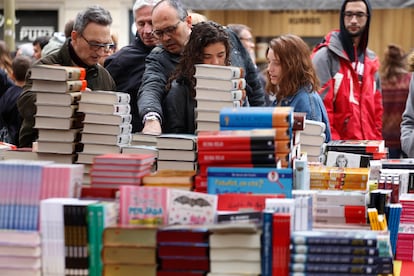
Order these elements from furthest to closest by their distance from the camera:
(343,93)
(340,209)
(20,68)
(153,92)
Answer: (20,68) < (343,93) < (153,92) < (340,209)

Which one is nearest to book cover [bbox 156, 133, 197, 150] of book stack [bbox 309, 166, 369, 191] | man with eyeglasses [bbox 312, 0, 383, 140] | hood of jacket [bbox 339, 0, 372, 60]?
book stack [bbox 309, 166, 369, 191]

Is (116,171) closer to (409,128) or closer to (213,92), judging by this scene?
(213,92)

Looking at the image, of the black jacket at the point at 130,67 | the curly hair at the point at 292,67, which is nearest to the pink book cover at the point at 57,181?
the curly hair at the point at 292,67

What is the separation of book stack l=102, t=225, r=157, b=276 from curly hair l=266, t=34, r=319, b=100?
9.47ft

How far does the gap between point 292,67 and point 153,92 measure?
1.11 m

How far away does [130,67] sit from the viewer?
6.94 metres

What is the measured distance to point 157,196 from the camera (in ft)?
12.6

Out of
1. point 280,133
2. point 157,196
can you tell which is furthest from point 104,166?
point 280,133

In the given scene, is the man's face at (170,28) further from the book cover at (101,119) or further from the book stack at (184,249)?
the book stack at (184,249)

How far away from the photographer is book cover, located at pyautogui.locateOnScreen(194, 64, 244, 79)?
17.1 feet

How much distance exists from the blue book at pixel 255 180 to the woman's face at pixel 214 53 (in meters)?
1.69

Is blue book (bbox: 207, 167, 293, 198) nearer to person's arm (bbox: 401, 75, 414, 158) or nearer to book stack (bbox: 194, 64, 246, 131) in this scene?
book stack (bbox: 194, 64, 246, 131)

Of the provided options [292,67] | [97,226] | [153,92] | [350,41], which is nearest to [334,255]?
[97,226]

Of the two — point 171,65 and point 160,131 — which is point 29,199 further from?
point 171,65
